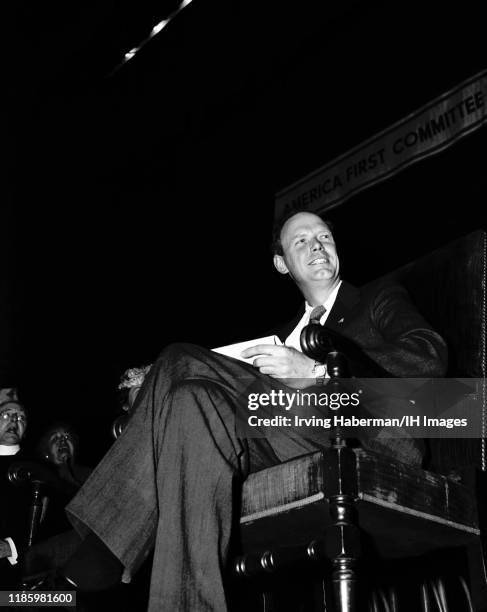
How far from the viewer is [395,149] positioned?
3.41 m

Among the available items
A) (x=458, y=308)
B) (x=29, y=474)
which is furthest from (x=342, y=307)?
(x=29, y=474)

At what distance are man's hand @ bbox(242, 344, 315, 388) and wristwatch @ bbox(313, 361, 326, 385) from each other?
19mm

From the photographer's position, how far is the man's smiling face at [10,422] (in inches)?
148

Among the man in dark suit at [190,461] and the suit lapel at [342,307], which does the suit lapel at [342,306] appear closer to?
the suit lapel at [342,307]

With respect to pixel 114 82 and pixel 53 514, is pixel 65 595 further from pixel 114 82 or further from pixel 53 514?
pixel 114 82

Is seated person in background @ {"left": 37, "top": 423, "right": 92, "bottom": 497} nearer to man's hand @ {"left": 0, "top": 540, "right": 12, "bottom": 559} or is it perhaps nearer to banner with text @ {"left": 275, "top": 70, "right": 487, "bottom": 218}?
man's hand @ {"left": 0, "top": 540, "right": 12, "bottom": 559}

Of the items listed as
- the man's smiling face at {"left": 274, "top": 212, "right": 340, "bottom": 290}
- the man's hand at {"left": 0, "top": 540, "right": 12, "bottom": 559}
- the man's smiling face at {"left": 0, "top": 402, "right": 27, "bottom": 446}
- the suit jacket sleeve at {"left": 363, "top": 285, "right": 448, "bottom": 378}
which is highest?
the man's smiling face at {"left": 274, "top": 212, "right": 340, "bottom": 290}

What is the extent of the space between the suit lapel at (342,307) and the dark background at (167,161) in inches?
50.0

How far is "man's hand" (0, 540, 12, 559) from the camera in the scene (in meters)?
2.81

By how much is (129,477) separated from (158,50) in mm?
3303

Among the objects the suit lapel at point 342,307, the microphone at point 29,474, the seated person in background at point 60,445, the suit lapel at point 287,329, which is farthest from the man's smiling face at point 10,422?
the suit lapel at point 342,307

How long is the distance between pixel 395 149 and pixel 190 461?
2.35m

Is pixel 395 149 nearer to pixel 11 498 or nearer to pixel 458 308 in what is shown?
pixel 458 308

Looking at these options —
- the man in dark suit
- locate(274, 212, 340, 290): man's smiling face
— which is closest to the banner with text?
locate(274, 212, 340, 290): man's smiling face
